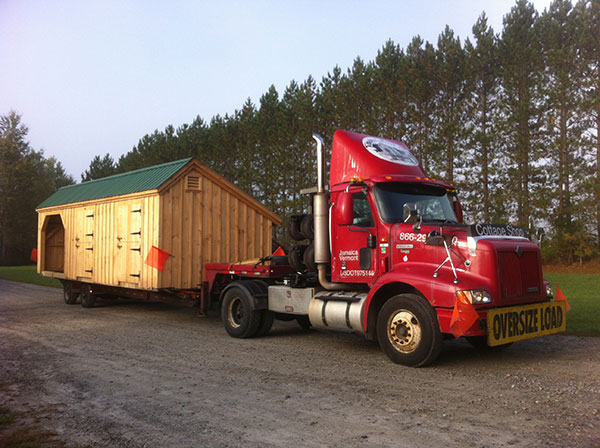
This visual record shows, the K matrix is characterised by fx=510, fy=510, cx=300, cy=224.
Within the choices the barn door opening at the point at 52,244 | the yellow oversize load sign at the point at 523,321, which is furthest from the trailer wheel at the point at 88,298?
the yellow oversize load sign at the point at 523,321

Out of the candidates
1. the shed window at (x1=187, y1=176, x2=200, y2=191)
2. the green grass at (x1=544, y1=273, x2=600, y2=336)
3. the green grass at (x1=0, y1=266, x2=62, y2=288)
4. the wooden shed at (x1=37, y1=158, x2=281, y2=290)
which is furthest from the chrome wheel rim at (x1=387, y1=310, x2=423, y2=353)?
the green grass at (x1=0, y1=266, x2=62, y2=288)

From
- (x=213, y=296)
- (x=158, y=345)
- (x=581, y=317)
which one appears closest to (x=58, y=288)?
(x=213, y=296)

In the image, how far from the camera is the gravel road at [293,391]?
4.51 m

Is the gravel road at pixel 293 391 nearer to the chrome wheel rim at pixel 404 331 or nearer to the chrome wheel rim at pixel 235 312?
the chrome wheel rim at pixel 404 331

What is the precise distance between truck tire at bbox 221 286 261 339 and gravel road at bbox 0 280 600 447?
26cm

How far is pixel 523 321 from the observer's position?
698 centimetres

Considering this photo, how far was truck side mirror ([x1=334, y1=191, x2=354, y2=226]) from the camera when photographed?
26.2 feet

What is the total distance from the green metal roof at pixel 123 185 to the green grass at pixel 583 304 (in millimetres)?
8779

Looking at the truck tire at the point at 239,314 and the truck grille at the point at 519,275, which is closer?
the truck grille at the point at 519,275

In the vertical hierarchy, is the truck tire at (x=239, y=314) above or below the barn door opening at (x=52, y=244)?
below

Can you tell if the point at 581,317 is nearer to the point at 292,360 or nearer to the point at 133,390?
the point at 292,360

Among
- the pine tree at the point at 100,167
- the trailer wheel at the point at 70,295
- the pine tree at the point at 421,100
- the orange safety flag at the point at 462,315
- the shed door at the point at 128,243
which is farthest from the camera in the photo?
the pine tree at the point at 100,167

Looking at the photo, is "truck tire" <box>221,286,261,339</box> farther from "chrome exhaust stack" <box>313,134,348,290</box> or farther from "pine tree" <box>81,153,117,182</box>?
"pine tree" <box>81,153,117,182</box>

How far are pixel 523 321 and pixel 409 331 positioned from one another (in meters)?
1.54
